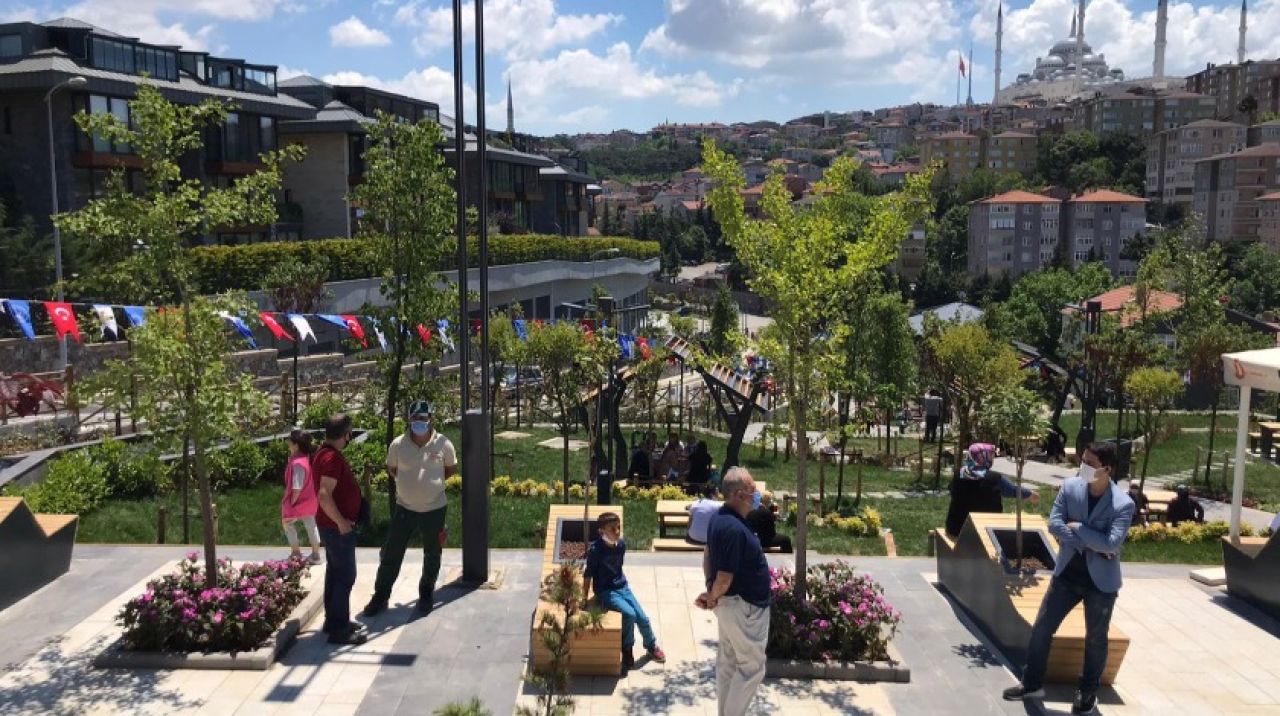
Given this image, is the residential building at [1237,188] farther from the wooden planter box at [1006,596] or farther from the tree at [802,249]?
the tree at [802,249]

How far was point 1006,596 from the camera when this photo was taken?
7.92m

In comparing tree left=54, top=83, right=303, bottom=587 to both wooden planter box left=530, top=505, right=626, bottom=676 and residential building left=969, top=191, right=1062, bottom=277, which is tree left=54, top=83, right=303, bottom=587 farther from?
residential building left=969, top=191, right=1062, bottom=277

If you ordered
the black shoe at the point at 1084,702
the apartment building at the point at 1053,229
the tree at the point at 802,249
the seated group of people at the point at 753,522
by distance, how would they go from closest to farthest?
the black shoe at the point at 1084,702
the tree at the point at 802,249
the seated group of people at the point at 753,522
the apartment building at the point at 1053,229

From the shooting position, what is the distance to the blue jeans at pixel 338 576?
775cm

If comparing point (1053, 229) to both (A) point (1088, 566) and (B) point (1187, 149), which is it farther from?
(A) point (1088, 566)

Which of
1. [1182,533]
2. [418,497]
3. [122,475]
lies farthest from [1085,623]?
[122,475]

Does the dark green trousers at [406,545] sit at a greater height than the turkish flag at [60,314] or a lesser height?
lesser

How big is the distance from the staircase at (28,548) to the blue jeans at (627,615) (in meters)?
5.17

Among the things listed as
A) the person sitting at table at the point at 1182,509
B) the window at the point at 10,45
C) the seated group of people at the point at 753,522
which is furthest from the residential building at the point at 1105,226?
the seated group of people at the point at 753,522

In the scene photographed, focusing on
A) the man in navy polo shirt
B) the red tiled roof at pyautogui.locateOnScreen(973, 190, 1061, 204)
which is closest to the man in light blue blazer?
the man in navy polo shirt

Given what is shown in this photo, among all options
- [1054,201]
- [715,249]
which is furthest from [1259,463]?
[715,249]

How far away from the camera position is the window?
110 ft

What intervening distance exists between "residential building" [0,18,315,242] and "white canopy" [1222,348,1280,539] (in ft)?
78.7

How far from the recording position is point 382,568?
8.48 metres
